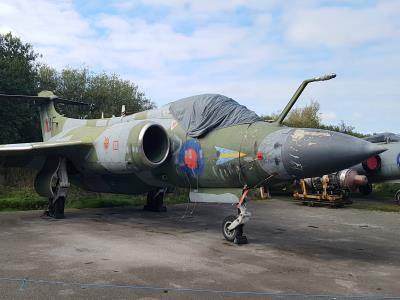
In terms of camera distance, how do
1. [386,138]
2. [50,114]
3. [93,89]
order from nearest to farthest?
[50,114]
[386,138]
[93,89]

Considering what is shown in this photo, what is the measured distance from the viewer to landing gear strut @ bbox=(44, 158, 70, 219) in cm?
1016

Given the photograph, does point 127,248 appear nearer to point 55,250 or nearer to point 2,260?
point 55,250

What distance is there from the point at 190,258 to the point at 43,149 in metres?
5.13

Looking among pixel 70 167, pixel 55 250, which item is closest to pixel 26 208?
pixel 70 167

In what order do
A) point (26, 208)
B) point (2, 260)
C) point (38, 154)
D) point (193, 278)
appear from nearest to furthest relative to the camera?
point (193, 278) → point (2, 260) → point (38, 154) → point (26, 208)

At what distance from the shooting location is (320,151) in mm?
5836

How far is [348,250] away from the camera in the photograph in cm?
720

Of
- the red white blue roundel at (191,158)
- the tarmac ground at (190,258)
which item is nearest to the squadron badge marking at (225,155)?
the red white blue roundel at (191,158)

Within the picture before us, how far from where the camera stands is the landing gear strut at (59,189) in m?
10.2

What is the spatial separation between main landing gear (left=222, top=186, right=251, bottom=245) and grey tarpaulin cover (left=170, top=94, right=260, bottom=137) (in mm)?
1304

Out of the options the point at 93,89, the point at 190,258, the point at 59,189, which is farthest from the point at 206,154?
the point at 93,89

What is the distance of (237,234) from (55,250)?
305 cm

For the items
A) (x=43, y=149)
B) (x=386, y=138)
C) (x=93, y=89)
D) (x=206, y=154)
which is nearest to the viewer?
(x=206, y=154)

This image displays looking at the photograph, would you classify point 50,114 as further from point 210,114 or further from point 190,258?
point 190,258
